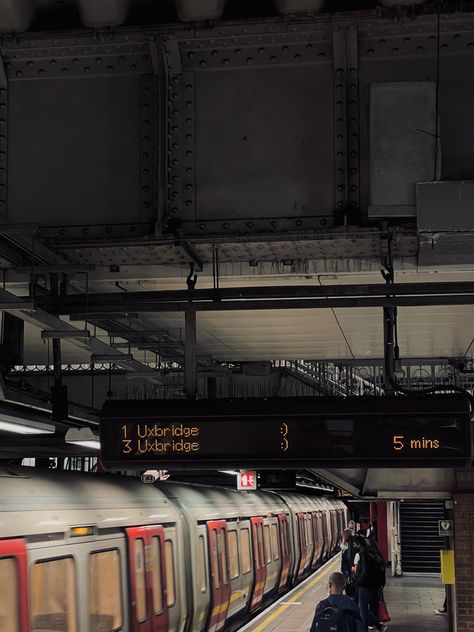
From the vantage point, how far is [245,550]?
633 inches

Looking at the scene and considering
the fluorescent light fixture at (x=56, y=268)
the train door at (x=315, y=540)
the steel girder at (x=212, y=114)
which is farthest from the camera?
the train door at (x=315, y=540)

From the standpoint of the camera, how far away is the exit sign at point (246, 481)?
56.0ft

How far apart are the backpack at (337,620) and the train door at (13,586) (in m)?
4.16

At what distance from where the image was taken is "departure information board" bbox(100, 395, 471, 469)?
5469mm

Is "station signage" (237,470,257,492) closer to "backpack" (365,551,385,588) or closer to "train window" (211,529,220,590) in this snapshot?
"backpack" (365,551,385,588)

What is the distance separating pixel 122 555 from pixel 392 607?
12412 millimetres

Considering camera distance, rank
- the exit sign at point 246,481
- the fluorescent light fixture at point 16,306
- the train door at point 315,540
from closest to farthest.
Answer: the fluorescent light fixture at point 16,306 → the exit sign at point 246,481 → the train door at point 315,540

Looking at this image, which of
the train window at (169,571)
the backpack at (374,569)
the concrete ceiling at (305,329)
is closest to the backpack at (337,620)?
the train window at (169,571)

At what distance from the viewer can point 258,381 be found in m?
15.5

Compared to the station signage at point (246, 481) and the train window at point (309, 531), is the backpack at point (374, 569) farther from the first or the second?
the train window at point (309, 531)

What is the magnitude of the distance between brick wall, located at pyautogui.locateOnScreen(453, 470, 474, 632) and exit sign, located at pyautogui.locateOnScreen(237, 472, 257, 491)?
5.12 metres

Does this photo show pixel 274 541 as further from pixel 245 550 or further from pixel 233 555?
pixel 233 555

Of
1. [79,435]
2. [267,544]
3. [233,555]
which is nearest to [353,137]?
[79,435]

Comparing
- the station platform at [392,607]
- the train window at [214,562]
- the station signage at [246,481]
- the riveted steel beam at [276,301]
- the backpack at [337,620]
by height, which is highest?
the riveted steel beam at [276,301]
